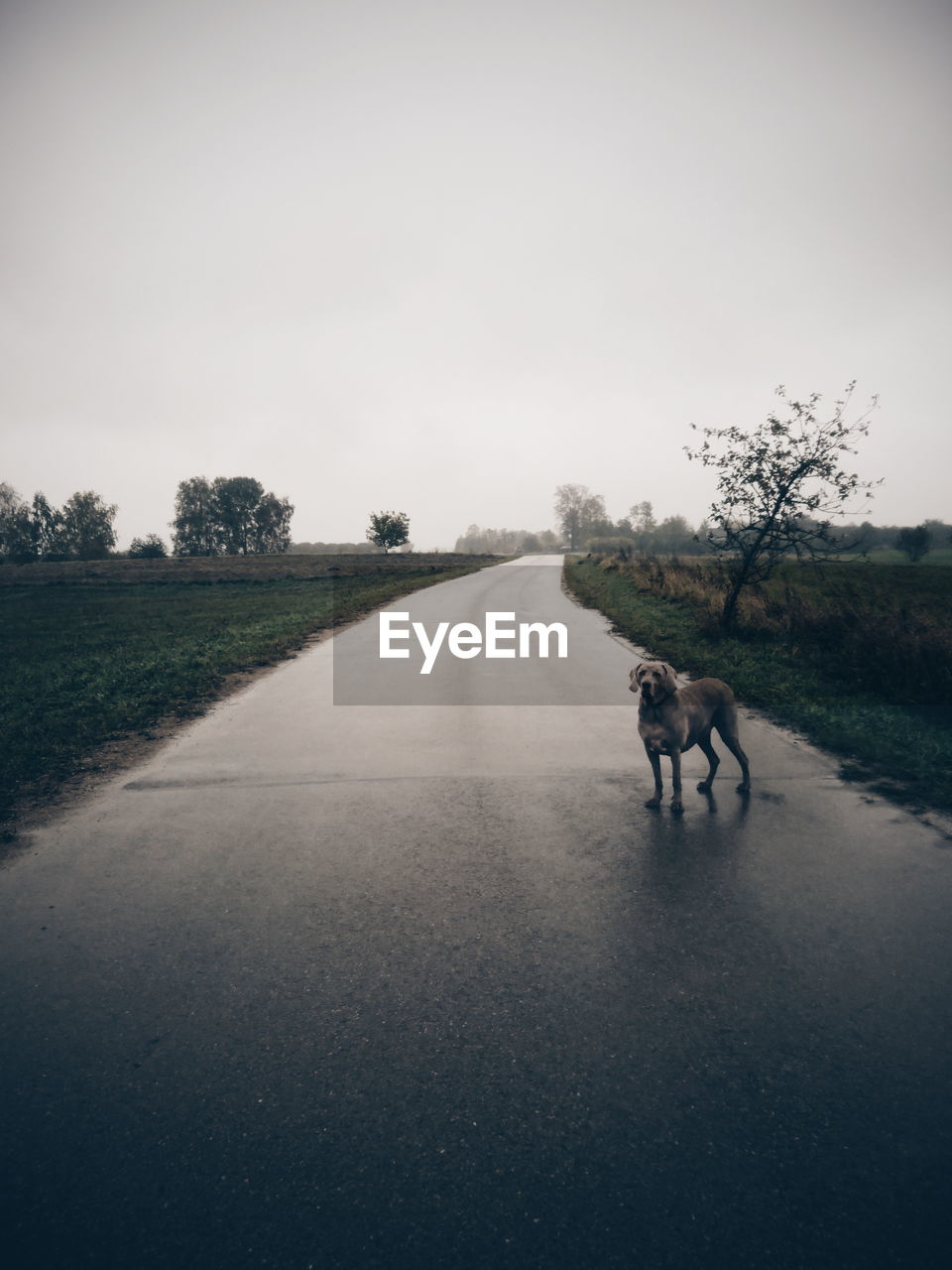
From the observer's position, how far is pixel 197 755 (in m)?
7.16

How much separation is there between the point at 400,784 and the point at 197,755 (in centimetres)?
268

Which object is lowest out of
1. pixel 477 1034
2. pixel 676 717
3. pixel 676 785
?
pixel 477 1034

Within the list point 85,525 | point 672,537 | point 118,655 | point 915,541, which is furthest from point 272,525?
point 118,655

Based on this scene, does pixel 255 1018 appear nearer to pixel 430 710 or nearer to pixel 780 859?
pixel 780 859

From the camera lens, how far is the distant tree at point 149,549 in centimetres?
8019

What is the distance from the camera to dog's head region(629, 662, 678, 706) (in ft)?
17.3

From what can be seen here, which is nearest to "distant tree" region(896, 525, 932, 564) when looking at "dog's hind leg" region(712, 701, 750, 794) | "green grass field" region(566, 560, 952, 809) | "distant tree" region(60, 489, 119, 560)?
"green grass field" region(566, 560, 952, 809)

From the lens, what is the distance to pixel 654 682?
207 inches

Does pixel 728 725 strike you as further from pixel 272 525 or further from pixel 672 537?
pixel 672 537

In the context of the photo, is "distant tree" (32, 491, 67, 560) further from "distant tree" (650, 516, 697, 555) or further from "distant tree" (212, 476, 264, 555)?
"distant tree" (650, 516, 697, 555)

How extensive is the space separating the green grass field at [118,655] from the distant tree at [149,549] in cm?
4209

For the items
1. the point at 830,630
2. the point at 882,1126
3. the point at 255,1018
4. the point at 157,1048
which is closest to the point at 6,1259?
the point at 157,1048
